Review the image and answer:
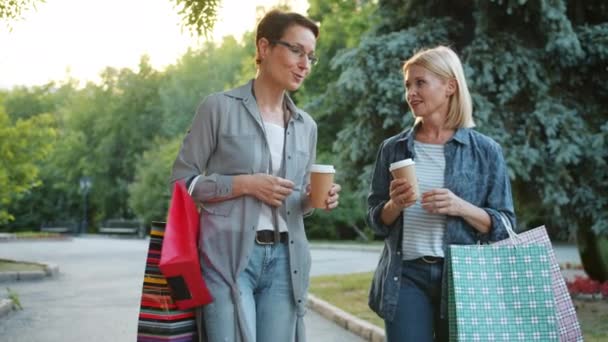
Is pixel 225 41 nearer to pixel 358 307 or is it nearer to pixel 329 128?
pixel 329 128

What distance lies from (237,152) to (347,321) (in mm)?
6071

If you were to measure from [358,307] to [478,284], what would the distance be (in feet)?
23.5

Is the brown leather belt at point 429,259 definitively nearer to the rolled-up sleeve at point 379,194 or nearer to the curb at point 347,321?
the rolled-up sleeve at point 379,194

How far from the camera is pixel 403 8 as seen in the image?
38.4ft

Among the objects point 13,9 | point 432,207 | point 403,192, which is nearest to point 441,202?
point 432,207

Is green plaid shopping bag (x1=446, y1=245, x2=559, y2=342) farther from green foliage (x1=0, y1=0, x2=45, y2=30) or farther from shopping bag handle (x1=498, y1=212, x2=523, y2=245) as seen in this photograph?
green foliage (x1=0, y1=0, x2=45, y2=30)

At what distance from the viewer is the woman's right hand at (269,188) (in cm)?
316

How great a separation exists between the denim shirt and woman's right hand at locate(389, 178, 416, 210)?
24 centimetres

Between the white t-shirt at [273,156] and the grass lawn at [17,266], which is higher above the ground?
the white t-shirt at [273,156]

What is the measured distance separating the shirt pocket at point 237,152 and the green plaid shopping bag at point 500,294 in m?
0.86

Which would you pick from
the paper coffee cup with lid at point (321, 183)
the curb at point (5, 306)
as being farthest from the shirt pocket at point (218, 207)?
the curb at point (5, 306)

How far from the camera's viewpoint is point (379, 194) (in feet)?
11.8

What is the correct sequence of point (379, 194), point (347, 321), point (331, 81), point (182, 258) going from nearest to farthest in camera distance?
point (182, 258)
point (379, 194)
point (347, 321)
point (331, 81)

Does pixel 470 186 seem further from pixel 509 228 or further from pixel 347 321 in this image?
pixel 347 321
